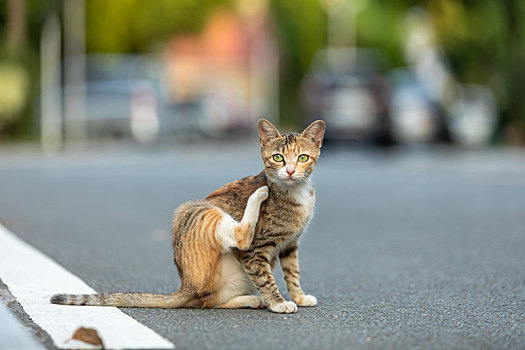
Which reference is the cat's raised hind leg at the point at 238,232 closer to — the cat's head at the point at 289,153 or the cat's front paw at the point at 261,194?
the cat's front paw at the point at 261,194

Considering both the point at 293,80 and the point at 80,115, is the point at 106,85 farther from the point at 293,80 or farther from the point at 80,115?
the point at 293,80

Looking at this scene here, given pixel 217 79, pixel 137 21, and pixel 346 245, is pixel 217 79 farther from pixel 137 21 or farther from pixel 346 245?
pixel 346 245

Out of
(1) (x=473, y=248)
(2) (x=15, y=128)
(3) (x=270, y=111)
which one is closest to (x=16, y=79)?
(2) (x=15, y=128)

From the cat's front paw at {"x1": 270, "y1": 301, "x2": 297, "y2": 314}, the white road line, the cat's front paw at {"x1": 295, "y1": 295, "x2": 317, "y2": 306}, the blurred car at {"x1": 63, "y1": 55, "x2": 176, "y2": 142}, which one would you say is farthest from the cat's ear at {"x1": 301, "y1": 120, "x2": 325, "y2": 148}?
the blurred car at {"x1": 63, "y1": 55, "x2": 176, "y2": 142}

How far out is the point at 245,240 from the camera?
15.8ft

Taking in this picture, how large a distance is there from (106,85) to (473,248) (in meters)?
19.0

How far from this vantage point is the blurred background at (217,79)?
21375mm

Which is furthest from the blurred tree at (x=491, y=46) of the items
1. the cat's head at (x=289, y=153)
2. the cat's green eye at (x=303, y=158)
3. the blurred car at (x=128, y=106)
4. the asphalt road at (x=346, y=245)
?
the cat's green eye at (x=303, y=158)

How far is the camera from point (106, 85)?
997 inches

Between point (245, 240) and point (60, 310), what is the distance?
3.39ft

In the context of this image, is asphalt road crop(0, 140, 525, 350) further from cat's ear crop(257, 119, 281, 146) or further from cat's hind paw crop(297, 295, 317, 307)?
cat's ear crop(257, 119, 281, 146)

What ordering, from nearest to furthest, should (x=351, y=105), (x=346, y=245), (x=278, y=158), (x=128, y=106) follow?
(x=278, y=158) < (x=346, y=245) < (x=351, y=105) < (x=128, y=106)

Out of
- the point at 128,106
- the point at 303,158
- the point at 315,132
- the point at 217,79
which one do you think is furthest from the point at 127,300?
the point at 217,79

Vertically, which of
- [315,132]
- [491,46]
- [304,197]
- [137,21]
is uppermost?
[137,21]
